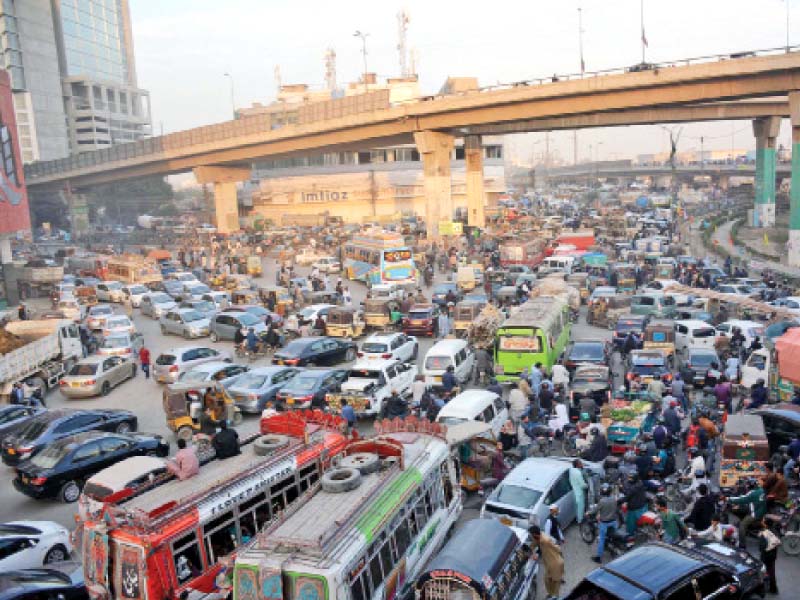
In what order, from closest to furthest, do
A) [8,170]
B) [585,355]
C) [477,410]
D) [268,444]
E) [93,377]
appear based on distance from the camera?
[268,444] < [477,410] < [585,355] < [93,377] < [8,170]

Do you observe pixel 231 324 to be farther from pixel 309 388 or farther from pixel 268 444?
pixel 268 444

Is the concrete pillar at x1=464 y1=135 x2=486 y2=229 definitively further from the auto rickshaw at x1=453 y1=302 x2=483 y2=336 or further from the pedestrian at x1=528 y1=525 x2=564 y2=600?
the pedestrian at x1=528 y1=525 x2=564 y2=600

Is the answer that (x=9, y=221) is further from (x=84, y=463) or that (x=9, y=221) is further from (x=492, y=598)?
(x=492, y=598)

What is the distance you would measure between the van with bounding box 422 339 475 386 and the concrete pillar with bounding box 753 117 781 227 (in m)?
55.5

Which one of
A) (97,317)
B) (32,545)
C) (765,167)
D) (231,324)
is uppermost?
(765,167)

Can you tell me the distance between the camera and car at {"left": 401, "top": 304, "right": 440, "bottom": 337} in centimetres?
2581

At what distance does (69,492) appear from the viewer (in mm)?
13617

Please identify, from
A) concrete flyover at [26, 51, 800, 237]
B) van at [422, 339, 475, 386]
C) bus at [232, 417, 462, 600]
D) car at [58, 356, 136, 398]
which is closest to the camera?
bus at [232, 417, 462, 600]

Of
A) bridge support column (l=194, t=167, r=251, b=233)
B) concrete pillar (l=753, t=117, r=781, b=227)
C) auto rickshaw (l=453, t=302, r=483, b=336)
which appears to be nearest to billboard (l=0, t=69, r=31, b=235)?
auto rickshaw (l=453, t=302, r=483, b=336)

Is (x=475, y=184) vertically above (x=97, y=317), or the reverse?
(x=475, y=184)

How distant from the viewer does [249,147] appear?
2635 inches

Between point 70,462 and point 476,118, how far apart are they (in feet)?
141

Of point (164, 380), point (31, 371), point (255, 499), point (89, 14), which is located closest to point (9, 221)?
point (31, 371)

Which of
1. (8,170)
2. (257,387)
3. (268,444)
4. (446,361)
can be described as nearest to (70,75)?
(8,170)
